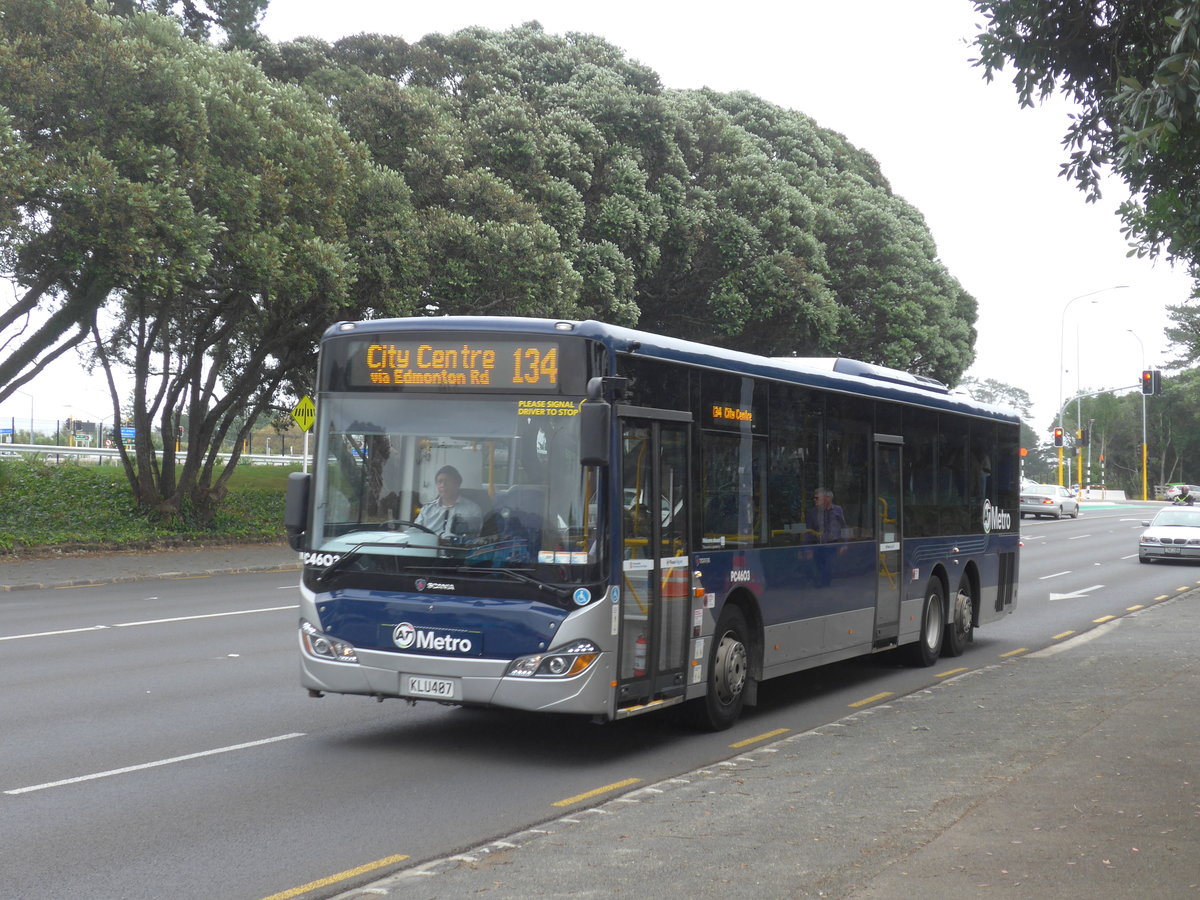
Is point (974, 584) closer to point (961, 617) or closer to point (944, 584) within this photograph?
point (961, 617)

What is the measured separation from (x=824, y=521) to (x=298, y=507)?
4780 mm

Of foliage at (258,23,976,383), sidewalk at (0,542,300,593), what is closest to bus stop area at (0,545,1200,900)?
sidewalk at (0,542,300,593)

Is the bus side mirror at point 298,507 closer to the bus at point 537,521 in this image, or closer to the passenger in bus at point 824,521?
the bus at point 537,521

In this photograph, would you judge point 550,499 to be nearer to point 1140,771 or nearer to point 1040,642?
point 1140,771

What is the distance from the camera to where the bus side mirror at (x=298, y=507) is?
8.95m

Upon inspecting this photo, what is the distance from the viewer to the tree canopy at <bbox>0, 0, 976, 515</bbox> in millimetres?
21703

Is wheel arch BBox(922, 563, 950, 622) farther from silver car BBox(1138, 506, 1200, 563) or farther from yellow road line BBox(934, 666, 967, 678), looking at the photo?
silver car BBox(1138, 506, 1200, 563)

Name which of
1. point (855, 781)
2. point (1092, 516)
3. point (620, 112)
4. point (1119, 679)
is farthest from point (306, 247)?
point (1092, 516)

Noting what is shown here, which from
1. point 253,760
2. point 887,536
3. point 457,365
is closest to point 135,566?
point 887,536

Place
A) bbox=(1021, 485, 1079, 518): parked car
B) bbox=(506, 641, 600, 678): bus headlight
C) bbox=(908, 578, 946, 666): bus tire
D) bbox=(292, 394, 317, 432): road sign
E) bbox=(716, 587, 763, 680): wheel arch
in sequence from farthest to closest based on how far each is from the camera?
bbox=(1021, 485, 1079, 518): parked car → bbox=(292, 394, 317, 432): road sign → bbox=(908, 578, 946, 666): bus tire → bbox=(716, 587, 763, 680): wheel arch → bbox=(506, 641, 600, 678): bus headlight

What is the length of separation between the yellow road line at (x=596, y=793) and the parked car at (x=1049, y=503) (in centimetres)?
5159

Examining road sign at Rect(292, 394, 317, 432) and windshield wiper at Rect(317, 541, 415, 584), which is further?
road sign at Rect(292, 394, 317, 432)

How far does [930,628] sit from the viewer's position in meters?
14.2

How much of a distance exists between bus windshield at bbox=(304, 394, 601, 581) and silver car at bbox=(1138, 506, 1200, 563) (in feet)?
88.0
